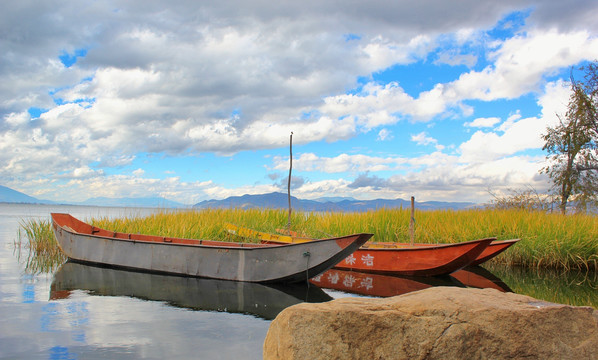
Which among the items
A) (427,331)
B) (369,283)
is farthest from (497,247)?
(427,331)

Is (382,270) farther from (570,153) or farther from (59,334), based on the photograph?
(570,153)

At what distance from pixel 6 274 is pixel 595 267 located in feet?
50.0

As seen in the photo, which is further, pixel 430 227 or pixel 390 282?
pixel 430 227

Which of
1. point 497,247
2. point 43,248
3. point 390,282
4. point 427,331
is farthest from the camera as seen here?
point 43,248

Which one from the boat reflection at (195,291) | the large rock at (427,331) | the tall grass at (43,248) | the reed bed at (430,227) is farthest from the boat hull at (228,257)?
the large rock at (427,331)

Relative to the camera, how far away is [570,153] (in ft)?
76.3

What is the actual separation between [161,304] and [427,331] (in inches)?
226

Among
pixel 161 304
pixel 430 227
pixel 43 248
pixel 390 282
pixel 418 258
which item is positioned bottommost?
pixel 161 304

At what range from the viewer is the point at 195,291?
9.20 m

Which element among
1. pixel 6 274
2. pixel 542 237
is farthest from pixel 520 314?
pixel 6 274

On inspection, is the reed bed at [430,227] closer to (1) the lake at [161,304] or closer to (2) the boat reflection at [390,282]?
(1) the lake at [161,304]

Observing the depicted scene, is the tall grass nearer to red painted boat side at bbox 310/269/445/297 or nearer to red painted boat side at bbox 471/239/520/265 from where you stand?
red painted boat side at bbox 310/269/445/297

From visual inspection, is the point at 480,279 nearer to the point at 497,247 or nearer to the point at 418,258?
the point at 497,247

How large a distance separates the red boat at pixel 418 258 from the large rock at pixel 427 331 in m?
5.93
